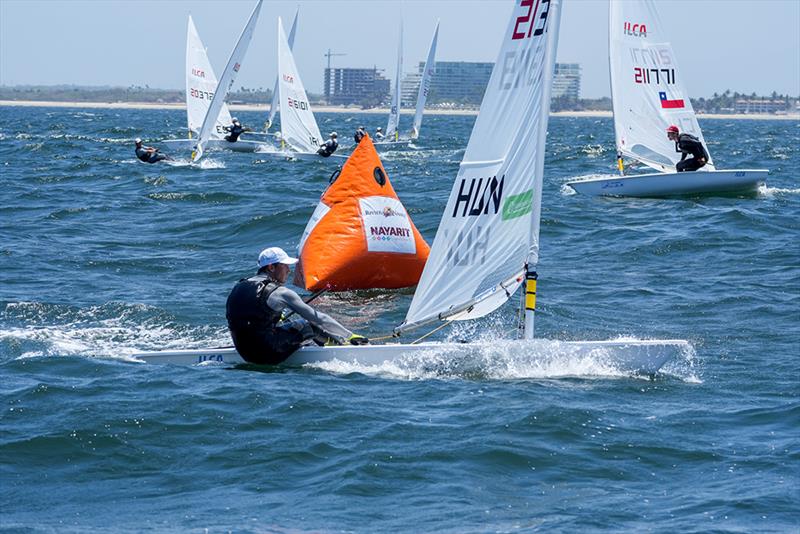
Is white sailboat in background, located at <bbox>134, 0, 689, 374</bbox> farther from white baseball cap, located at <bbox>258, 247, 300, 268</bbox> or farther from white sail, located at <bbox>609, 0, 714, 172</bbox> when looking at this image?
white sail, located at <bbox>609, 0, 714, 172</bbox>

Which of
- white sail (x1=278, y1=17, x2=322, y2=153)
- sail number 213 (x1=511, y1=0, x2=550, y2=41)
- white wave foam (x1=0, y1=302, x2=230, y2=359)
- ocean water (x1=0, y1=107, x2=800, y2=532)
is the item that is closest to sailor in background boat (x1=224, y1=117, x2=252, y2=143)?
white sail (x1=278, y1=17, x2=322, y2=153)

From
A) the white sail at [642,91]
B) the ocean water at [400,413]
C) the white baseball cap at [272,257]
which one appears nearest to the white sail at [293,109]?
the white sail at [642,91]

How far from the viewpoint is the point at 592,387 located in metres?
8.32

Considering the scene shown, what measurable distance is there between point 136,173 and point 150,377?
728 inches

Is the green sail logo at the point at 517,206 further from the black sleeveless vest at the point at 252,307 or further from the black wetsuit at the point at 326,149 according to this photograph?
the black wetsuit at the point at 326,149

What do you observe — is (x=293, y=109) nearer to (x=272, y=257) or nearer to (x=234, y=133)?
(x=234, y=133)

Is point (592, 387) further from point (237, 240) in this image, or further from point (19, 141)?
point (19, 141)

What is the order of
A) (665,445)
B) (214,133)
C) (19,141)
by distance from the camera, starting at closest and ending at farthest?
(665,445) < (214,133) < (19,141)

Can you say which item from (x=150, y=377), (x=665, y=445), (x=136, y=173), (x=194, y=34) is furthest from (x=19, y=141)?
(x=665, y=445)

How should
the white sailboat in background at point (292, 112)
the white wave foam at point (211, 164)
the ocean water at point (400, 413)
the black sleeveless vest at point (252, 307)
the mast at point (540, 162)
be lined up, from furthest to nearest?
the white sailboat in background at point (292, 112), the white wave foam at point (211, 164), the black sleeveless vest at point (252, 307), the mast at point (540, 162), the ocean water at point (400, 413)

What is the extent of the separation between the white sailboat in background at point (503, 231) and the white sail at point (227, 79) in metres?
19.6

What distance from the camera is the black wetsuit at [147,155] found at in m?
28.1

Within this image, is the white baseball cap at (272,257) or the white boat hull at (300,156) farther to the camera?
the white boat hull at (300,156)

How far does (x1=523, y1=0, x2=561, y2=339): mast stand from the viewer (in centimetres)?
782
